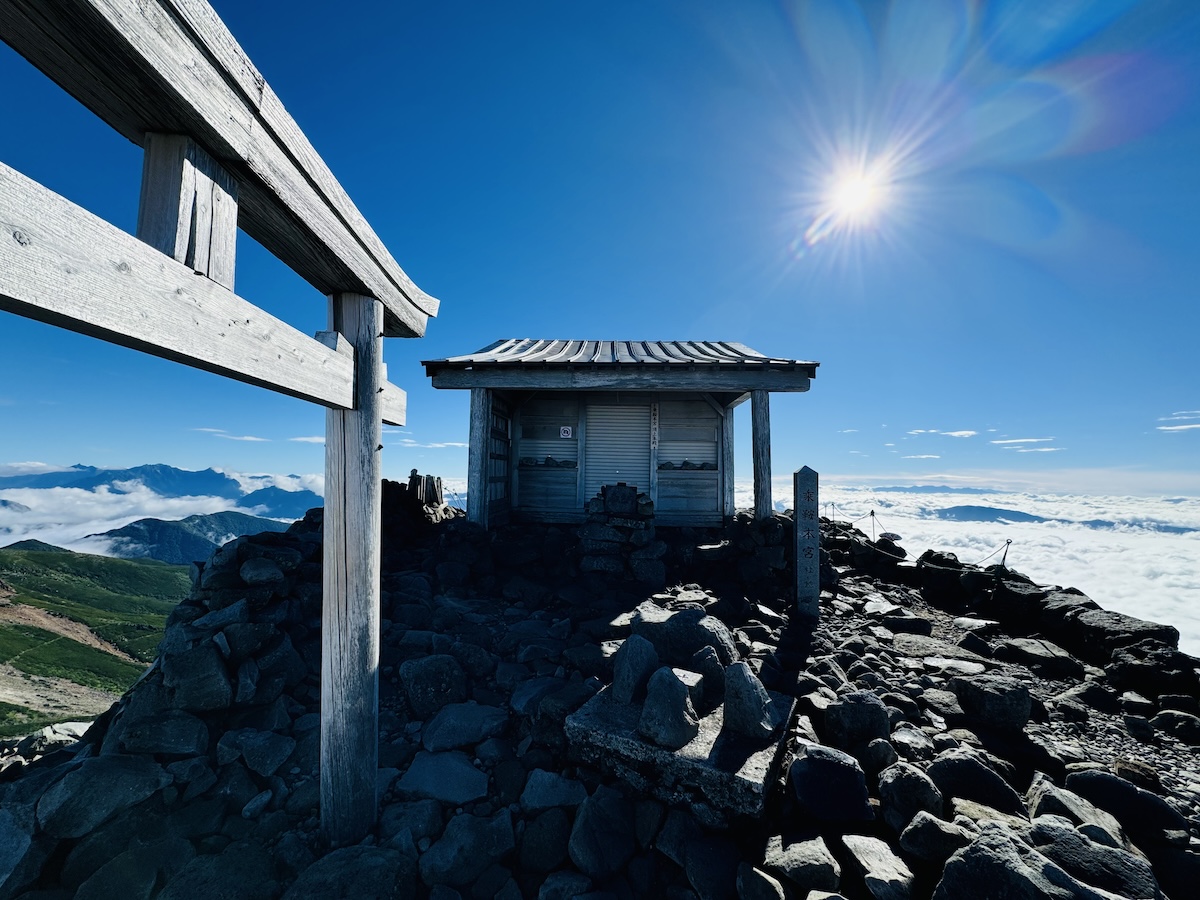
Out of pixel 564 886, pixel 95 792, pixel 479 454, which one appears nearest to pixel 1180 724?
pixel 564 886

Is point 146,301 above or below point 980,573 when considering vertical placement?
above

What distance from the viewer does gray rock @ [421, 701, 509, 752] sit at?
387cm

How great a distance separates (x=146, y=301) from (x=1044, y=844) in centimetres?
490

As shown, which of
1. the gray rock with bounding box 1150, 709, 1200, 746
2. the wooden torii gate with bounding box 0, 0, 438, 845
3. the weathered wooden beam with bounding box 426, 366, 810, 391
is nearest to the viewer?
the wooden torii gate with bounding box 0, 0, 438, 845

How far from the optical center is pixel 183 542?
403ft

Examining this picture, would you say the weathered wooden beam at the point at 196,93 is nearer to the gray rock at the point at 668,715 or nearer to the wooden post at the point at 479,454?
the gray rock at the point at 668,715

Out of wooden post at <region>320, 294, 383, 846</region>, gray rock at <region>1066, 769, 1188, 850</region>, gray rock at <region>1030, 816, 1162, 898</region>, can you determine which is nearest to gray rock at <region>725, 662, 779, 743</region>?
gray rock at <region>1030, 816, 1162, 898</region>

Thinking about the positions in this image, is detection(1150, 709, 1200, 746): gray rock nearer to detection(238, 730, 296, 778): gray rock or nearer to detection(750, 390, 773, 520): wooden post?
detection(750, 390, 773, 520): wooden post

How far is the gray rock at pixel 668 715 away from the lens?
10.6ft

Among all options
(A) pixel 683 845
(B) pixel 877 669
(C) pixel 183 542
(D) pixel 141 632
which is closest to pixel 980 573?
(B) pixel 877 669

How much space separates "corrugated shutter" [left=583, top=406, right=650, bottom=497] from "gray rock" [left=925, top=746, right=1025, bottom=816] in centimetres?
778

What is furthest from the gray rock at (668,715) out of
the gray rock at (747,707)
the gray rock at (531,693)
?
the gray rock at (531,693)

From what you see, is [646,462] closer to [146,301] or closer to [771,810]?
[771,810]

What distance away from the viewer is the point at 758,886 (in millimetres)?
2549
